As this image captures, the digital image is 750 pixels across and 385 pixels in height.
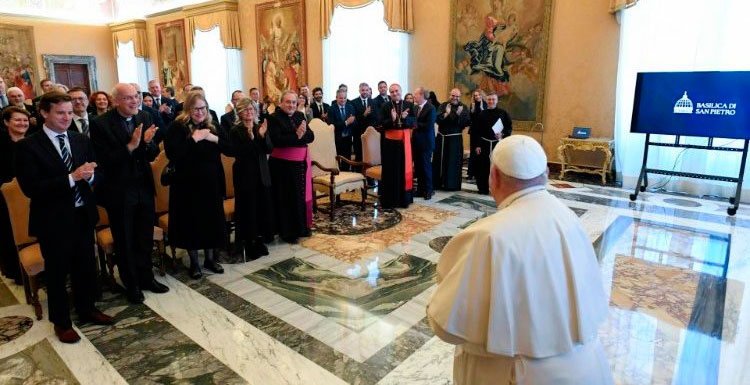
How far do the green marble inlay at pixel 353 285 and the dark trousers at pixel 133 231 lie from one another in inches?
34.5

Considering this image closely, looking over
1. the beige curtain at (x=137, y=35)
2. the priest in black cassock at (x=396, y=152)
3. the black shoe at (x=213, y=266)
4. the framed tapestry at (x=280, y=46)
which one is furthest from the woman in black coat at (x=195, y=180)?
the beige curtain at (x=137, y=35)

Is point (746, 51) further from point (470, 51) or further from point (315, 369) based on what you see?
point (315, 369)

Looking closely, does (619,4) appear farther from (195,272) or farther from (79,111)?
(79,111)

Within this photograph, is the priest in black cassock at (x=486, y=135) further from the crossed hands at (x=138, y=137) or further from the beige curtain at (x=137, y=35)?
the beige curtain at (x=137, y=35)

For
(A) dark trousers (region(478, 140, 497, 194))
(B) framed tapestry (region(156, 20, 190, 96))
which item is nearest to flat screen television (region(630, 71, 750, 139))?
(A) dark trousers (region(478, 140, 497, 194))

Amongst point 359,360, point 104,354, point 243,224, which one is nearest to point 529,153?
point 359,360

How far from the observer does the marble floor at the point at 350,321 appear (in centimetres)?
266

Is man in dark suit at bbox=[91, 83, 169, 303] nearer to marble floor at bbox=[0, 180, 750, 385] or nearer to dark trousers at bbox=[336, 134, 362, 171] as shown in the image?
marble floor at bbox=[0, 180, 750, 385]

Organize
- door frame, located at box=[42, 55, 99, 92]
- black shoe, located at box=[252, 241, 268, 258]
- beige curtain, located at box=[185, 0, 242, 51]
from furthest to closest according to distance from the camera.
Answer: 1. door frame, located at box=[42, 55, 99, 92]
2. beige curtain, located at box=[185, 0, 242, 51]
3. black shoe, located at box=[252, 241, 268, 258]

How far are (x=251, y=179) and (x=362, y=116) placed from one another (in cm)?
409

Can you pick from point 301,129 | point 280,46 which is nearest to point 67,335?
point 301,129

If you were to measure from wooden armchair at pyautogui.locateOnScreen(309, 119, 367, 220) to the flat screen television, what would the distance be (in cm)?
396

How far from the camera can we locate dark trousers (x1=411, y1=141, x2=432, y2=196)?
656cm

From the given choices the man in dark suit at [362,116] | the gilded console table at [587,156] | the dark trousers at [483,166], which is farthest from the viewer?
the man in dark suit at [362,116]
